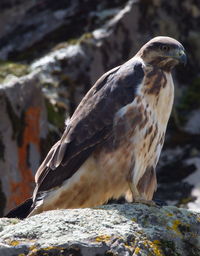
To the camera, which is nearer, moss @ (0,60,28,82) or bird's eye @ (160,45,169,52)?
bird's eye @ (160,45,169,52)

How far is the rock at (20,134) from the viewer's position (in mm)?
8055

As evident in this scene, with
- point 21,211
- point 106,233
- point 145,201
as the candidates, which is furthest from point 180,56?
point 106,233

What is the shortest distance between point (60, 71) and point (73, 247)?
4.95m

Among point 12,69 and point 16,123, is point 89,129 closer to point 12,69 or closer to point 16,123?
point 16,123

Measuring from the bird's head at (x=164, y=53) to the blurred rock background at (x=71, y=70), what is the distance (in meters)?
1.70

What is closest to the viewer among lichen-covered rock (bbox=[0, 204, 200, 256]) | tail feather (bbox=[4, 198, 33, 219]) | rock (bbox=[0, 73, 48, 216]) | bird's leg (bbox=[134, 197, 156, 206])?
lichen-covered rock (bbox=[0, 204, 200, 256])

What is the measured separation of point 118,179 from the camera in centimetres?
648

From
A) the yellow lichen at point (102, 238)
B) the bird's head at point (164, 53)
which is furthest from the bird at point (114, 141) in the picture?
the yellow lichen at point (102, 238)

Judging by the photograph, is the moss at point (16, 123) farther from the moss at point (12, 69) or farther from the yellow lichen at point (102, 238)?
the yellow lichen at point (102, 238)

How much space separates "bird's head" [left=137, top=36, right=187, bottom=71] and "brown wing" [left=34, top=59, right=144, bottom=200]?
119mm

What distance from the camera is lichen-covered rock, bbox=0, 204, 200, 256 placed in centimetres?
469

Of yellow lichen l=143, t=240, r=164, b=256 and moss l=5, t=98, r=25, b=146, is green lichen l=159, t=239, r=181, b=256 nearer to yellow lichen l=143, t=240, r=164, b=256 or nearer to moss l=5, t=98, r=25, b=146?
yellow lichen l=143, t=240, r=164, b=256

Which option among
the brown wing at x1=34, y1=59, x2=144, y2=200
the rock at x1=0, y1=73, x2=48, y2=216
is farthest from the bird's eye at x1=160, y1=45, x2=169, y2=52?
the rock at x1=0, y1=73, x2=48, y2=216

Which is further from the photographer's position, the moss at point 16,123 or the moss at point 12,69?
the moss at point 12,69
